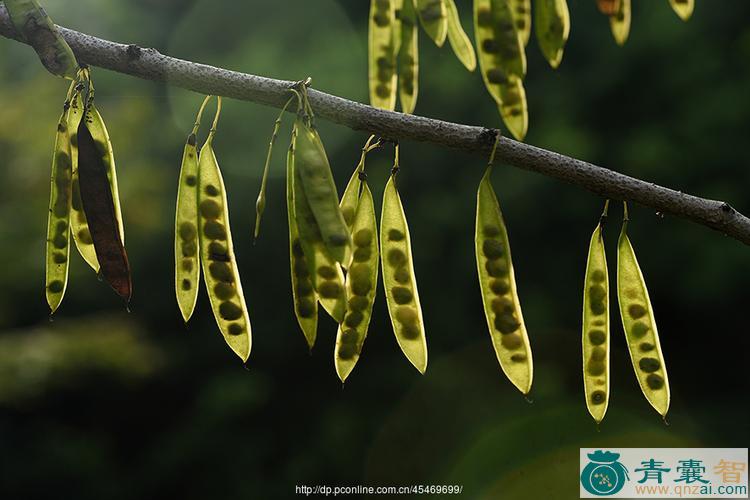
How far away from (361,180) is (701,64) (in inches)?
313

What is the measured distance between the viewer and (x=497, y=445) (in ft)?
25.2

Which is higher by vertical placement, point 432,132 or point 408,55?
point 408,55

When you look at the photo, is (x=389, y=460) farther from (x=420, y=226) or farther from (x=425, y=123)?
(x=425, y=123)

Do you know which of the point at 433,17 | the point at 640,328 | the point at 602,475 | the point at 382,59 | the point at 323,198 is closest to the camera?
the point at 323,198

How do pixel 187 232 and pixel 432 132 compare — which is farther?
pixel 187 232

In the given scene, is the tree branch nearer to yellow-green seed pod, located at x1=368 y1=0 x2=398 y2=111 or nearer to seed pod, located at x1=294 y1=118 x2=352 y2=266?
seed pod, located at x1=294 y1=118 x2=352 y2=266

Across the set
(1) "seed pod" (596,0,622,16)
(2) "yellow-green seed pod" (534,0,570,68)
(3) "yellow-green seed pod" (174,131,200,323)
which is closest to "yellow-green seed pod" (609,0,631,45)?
(1) "seed pod" (596,0,622,16)

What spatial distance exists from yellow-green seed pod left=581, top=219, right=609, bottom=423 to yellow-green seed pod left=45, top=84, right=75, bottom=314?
2.50 feet

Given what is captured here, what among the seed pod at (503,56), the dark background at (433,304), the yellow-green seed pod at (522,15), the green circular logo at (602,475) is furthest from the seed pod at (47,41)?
the dark background at (433,304)

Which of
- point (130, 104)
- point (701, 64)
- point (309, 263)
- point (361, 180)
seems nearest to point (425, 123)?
point (361, 180)

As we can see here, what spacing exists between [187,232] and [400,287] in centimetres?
33

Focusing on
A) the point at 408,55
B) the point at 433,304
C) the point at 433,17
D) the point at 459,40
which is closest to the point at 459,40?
the point at 459,40

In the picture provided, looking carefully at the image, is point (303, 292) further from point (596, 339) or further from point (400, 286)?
point (596, 339)

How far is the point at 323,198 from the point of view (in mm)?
921
